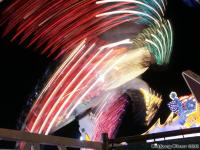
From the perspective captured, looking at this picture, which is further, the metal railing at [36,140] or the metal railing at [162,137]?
the metal railing at [162,137]

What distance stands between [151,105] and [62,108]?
22.6 ft

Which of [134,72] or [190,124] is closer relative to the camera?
[190,124]

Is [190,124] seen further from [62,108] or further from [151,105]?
[62,108]

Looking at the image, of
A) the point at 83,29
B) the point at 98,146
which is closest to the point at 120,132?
the point at 83,29

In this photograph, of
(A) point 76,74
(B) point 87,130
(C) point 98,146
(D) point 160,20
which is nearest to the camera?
(C) point 98,146

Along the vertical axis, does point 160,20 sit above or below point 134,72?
above

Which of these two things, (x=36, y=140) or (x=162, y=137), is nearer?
(x=36, y=140)

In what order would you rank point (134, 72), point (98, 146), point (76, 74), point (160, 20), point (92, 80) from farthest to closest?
point (134, 72)
point (160, 20)
point (92, 80)
point (76, 74)
point (98, 146)

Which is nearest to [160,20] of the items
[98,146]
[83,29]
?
[83,29]

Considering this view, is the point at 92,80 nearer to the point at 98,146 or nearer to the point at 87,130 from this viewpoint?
the point at 87,130

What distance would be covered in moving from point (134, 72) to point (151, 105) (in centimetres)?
222

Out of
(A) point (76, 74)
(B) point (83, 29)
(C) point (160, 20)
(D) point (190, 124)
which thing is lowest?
(D) point (190, 124)

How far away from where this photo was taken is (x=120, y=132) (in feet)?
57.6

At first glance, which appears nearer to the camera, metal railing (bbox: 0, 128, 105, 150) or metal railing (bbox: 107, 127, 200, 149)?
metal railing (bbox: 0, 128, 105, 150)
